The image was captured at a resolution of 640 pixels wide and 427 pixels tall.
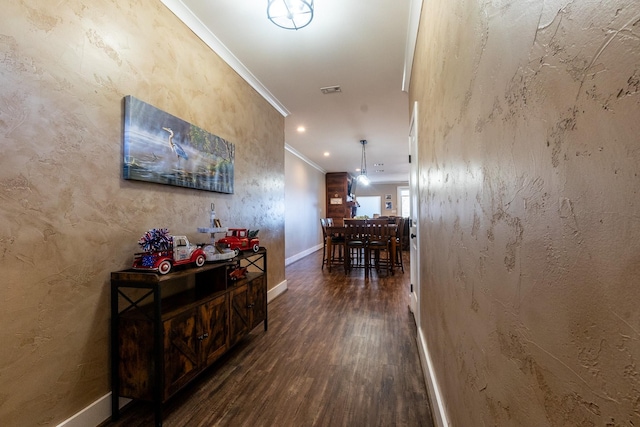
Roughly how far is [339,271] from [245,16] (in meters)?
4.32

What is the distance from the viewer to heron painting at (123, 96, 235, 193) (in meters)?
1.72

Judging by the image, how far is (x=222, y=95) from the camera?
2.68 metres

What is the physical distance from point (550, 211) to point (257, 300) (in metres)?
2.43

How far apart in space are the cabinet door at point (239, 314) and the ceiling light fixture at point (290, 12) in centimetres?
203

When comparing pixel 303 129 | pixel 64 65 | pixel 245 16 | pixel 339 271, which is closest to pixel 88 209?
pixel 64 65

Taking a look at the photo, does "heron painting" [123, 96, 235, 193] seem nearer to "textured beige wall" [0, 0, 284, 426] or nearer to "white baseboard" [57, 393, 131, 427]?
"textured beige wall" [0, 0, 284, 426]

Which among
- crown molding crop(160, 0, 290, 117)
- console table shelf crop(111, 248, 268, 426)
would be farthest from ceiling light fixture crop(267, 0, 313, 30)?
console table shelf crop(111, 248, 268, 426)

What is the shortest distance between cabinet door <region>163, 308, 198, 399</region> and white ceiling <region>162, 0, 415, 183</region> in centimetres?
221

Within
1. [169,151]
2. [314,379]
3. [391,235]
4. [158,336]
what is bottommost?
[314,379]

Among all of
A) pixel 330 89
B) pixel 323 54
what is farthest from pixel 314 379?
pixel 330 89

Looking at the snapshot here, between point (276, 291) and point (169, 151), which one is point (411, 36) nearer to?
point (169, 151)

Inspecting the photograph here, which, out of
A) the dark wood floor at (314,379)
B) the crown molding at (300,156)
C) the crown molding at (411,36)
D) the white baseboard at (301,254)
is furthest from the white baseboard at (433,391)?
the crown molding at (300,156)

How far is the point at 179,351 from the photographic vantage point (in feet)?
5.39

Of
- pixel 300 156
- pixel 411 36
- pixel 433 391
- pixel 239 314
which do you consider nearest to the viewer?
pixel 433 391
